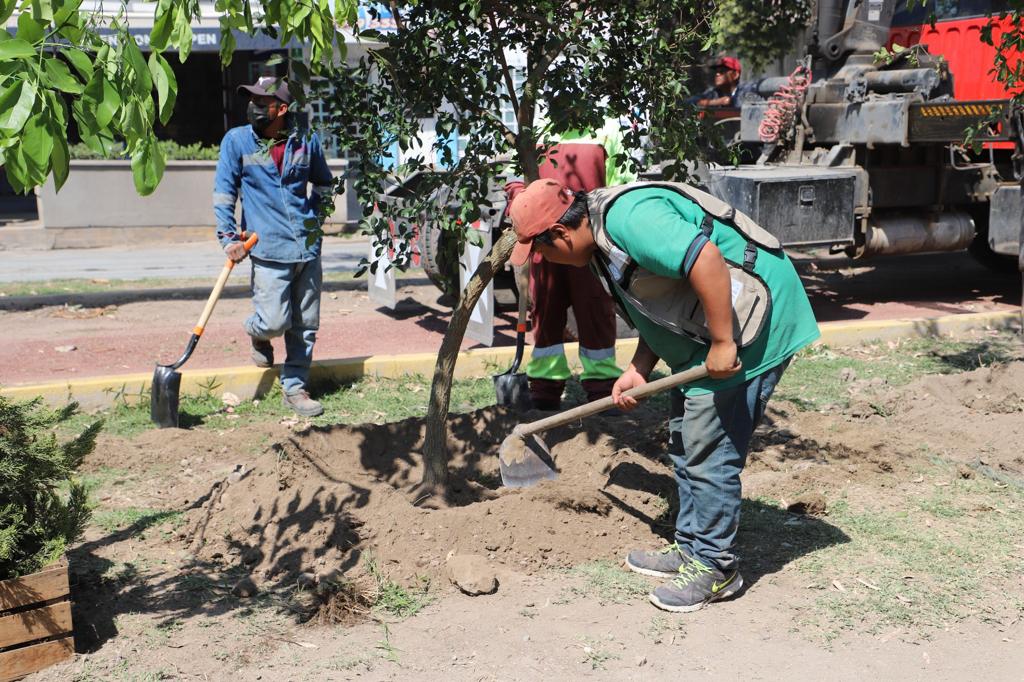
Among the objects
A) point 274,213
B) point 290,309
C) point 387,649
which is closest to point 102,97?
point 387,649

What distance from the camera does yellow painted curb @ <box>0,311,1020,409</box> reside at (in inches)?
256

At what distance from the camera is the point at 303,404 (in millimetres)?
6516

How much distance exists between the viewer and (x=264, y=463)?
16.7ft

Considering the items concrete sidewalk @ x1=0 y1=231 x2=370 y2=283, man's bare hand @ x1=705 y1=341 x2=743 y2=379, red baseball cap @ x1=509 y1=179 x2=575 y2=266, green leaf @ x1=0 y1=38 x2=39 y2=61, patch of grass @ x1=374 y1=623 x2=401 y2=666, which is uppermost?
green leaf @ x1=0 y1=38 x2=39 y2=61

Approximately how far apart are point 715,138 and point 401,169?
4.78 feet

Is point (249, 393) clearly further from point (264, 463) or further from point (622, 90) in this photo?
point (622, 90)

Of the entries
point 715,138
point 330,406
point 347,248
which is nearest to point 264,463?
point 330,406

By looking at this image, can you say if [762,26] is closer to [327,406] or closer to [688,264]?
[327,406]

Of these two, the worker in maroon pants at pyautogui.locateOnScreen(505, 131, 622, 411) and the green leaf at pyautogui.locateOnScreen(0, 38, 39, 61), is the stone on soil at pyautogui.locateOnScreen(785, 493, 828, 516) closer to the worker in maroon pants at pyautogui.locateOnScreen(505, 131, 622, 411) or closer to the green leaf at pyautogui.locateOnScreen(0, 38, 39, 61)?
the worker in maroon pants at pyautogui.locateOnScreen(505, 131, 622, 411)

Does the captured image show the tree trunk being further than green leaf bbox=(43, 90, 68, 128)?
Yes

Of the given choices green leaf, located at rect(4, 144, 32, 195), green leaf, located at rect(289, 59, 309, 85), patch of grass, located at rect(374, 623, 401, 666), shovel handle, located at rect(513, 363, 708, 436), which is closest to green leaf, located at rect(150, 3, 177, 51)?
green leaf, located at rect(4, 144, 32, 195)

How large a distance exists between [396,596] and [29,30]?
2453 mm

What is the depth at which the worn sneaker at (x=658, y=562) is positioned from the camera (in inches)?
168

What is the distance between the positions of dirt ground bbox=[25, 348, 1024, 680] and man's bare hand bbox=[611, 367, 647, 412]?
73 cm
